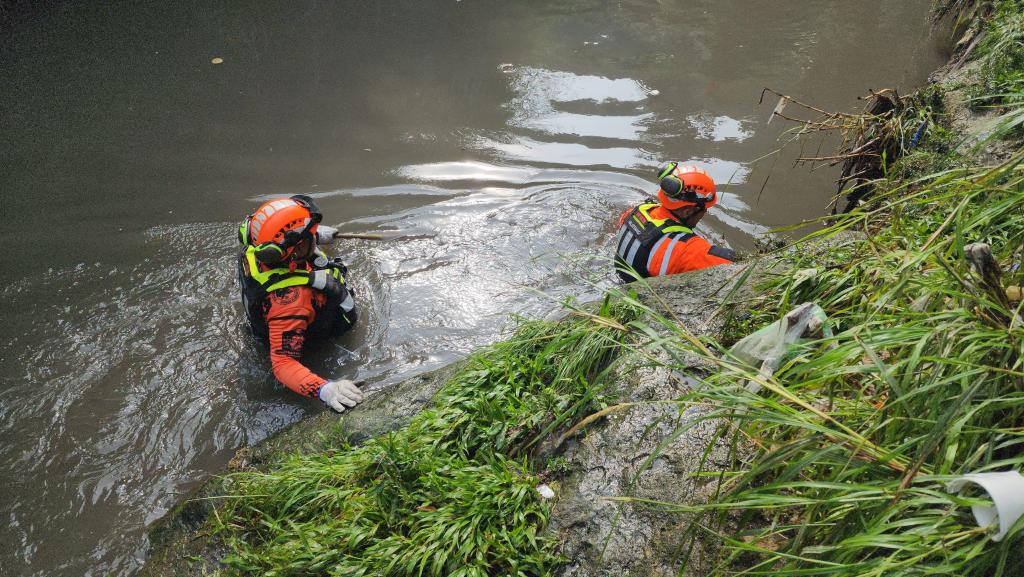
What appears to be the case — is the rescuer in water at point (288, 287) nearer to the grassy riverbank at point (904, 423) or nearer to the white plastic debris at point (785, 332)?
the white plastic debris at point (785, 332)

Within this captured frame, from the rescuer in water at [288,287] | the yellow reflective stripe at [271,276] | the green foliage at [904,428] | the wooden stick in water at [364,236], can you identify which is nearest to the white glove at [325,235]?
the wooden stick in water at [364,236]

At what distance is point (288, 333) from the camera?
411 centimetres

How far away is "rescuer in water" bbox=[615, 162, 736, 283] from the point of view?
171 inches

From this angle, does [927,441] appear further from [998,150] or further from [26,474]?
[26,474]

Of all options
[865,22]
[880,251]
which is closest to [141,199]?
Result: [880,251]

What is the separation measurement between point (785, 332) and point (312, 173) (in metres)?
5.23

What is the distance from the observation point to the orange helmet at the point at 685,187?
4402 mm

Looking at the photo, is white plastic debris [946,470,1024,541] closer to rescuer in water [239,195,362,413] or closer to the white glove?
rescuer in water [239,195,362,413]

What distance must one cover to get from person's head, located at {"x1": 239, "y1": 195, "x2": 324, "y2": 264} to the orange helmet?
252cm

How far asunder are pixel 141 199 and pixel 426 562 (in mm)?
5148

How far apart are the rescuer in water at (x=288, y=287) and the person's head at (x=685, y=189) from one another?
98.9 inches

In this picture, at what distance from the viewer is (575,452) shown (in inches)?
103

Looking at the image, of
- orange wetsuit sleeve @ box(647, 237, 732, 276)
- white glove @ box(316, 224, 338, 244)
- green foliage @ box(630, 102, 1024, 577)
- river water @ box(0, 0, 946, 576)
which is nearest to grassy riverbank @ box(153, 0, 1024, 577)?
green foliage @ box(630, 102, 1024, 577)

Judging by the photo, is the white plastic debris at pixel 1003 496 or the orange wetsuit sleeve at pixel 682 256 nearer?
the white plastic debris at pixel 1003 496
